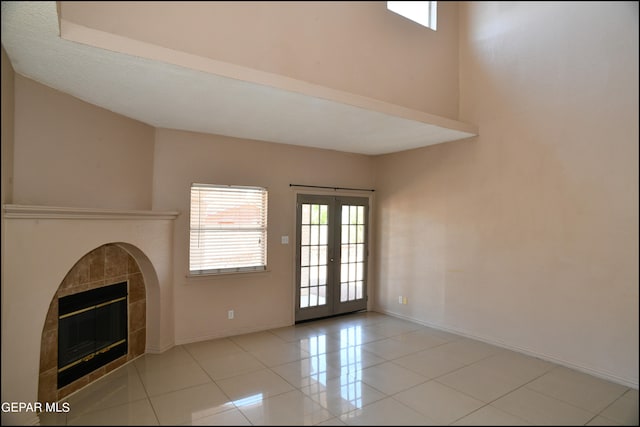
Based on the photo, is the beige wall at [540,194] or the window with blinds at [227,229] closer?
the beige wall at [540,194]

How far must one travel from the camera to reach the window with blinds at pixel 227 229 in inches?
177

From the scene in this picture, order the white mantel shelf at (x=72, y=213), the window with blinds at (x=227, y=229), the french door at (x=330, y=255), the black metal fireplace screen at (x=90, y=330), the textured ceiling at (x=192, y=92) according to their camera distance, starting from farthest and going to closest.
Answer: the french door at (x=330, y=255)
the window with blinds at (x=227, y=229)
the black metal fireplace screen at (x=90, y=330)
the white mantel shelf at (x=72, y=213)
the textured ceiling at (x=192, y=92)

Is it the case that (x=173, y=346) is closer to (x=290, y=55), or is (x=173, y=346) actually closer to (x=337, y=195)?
(x=337, y=195)

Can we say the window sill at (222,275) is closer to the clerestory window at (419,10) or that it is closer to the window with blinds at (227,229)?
the window with blinds at (227,229)

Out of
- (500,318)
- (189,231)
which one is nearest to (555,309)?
(500,318)

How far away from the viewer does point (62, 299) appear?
3133mm

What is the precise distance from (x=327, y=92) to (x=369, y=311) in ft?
13.0

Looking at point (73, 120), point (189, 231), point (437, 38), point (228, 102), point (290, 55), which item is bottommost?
point (189, 231)

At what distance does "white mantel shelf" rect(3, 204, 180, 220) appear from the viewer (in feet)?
8.32

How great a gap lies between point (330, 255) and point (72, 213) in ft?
11.6

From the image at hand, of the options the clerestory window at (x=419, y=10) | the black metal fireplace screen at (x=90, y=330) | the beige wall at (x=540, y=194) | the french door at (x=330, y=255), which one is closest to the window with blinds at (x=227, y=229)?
the french door at (x=330, y=255)

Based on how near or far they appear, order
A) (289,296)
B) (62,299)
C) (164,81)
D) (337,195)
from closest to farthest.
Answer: (164,81)
(62,299)
(289,296)
(337,195)

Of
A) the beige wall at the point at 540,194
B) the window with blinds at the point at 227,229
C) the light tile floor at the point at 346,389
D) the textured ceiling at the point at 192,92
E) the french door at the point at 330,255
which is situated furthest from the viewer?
the french door at the point at 330,255

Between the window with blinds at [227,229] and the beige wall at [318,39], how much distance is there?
2.02 meters
